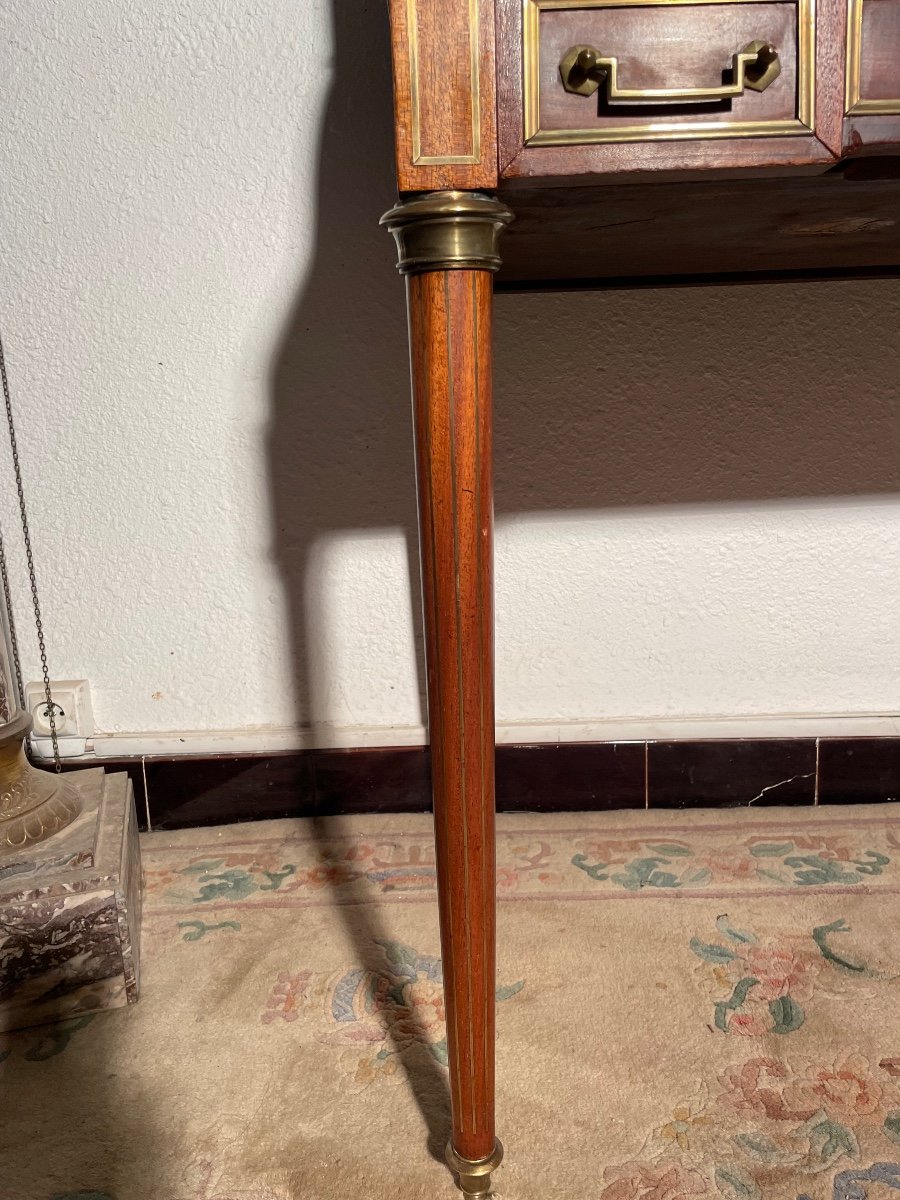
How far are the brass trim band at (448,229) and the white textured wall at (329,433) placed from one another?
2.28ft

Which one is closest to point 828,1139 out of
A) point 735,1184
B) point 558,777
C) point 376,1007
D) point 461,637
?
point 735,1184

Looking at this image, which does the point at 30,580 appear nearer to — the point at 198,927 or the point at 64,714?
the point at 64,714

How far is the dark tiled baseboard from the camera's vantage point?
1.42m

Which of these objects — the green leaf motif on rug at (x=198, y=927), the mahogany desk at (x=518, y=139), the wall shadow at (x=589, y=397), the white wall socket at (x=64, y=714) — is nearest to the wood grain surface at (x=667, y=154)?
the mahogany desk at (x=518, y=139)

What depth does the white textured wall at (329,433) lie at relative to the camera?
4.13ft

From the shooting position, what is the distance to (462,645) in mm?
680

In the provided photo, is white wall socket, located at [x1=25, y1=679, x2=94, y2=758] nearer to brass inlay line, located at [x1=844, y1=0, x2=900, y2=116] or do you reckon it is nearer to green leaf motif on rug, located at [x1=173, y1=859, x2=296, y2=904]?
green leaf motif on rug, located at [x1=173, y1=859, x2=296, y2=904]

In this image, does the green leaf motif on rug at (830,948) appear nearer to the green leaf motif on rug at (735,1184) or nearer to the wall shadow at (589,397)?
the green leaf motif on rug at (735,1184)

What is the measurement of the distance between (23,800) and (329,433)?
600mm

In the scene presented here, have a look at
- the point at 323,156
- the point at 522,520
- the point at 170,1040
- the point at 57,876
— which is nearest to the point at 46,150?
the point at 323,156

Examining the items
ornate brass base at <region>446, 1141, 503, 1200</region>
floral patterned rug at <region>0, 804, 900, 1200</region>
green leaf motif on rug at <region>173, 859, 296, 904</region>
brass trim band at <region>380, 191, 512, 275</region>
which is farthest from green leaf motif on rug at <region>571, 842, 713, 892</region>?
brass trim band at <region>380, 191, 512, 275</region>

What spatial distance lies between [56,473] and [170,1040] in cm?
76

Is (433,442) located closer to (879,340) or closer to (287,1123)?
(287,1123)

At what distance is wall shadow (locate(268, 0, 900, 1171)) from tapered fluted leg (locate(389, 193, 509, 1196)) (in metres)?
0.66
